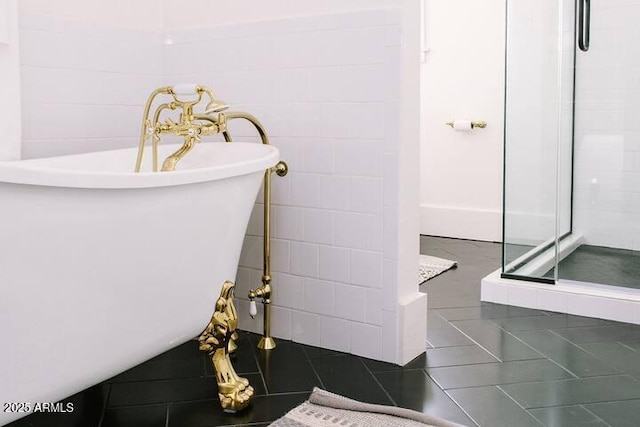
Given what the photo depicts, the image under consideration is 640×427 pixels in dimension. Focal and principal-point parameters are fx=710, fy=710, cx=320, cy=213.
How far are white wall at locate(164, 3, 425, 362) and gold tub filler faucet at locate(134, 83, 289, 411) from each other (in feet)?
0.40

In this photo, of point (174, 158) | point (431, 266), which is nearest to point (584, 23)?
point (431, 266)

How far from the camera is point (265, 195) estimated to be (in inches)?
109

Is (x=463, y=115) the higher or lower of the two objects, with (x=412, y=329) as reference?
higher

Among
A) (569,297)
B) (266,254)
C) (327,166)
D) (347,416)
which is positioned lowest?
(347,416)

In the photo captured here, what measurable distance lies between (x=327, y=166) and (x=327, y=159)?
0.03 meters

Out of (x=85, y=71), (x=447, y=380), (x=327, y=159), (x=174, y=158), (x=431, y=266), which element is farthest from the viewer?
(x=431, y=266)

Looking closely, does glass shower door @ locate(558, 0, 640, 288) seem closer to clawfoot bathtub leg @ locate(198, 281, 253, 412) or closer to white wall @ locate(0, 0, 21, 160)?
clawfoot bathtub leg @ locate(198, 281, 253, 412)

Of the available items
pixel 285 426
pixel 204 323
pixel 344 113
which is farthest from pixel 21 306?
pixel 344 113

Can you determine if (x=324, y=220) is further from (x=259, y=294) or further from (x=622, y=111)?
(x=622, y=111)

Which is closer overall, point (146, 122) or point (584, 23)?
point (146, 122)

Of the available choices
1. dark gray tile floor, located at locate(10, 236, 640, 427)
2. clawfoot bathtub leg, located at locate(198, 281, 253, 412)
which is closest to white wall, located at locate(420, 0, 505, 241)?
dark gray tile floor, located at locate(10, 236, 640, 427)

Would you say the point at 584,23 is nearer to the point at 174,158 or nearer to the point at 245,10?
the point at 245,10

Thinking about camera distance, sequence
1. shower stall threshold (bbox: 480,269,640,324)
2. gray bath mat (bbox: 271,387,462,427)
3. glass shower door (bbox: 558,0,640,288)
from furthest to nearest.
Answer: glass shower door (bbox: 558,0,640,288), shower stall threshold (bbox: 480,269,640,324), gray bath mat (bbox: 271,387,462,427)

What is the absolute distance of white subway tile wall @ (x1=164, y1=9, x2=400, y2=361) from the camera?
261 cm
